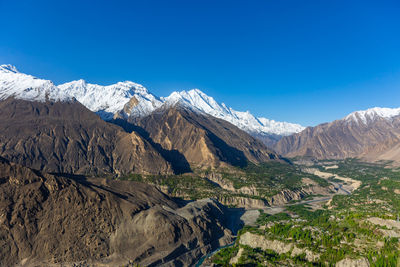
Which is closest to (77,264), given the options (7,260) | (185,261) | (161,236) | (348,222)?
(7,260)

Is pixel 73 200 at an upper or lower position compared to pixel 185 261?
upper

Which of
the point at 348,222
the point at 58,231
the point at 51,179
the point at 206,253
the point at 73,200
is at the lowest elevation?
the point at 206,253

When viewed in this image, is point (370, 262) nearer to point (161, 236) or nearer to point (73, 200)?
point (161, 236)

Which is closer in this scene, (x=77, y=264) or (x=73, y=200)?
(x=77, y=264)

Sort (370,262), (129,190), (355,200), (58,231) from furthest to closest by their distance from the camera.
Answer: (355,200) < (129,190) < (58,231) < (370,262)

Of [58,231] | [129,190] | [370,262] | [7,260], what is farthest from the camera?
[129,190]

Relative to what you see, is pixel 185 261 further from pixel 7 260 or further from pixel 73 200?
pixel 7 260
